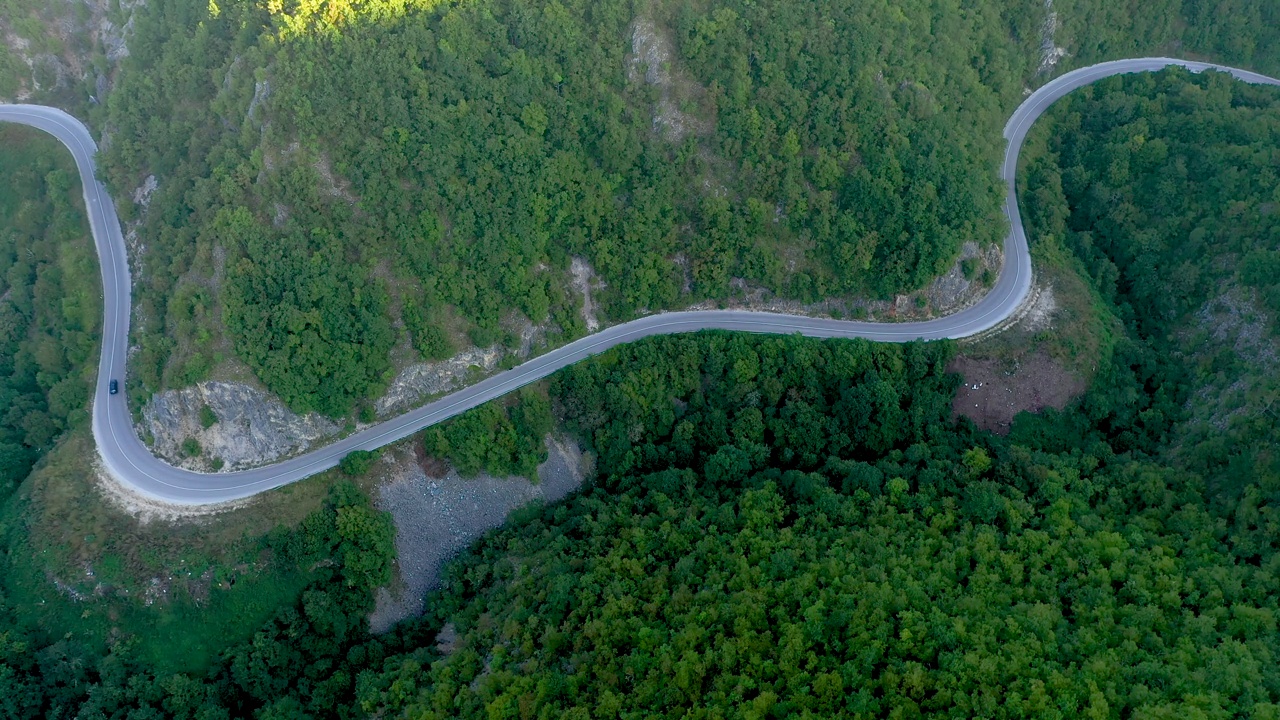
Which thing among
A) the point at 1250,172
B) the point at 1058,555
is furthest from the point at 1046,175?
the point at 1058,555

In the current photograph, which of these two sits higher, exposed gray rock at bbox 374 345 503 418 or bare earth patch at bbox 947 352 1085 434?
bare earth patch at bbox 947 352 1085 434

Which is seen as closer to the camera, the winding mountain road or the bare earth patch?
the winding mountain road

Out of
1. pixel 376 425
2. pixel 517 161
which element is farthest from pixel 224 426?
pixel 517 161

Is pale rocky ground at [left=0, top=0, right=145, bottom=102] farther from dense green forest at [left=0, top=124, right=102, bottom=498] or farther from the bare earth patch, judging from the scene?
the bare earth patch

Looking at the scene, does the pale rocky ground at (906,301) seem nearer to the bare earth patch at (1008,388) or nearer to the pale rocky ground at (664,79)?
the bare earth patch at (1008,388)

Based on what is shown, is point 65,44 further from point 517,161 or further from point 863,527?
point 863,527

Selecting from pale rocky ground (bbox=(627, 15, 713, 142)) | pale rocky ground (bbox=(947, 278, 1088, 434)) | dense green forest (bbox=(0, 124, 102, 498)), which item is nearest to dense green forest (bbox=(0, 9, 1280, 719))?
dense green forest (bbox=(0, 124, 102, 498))
